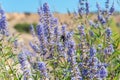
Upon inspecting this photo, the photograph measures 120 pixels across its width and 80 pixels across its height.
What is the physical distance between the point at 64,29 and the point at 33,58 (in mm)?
959

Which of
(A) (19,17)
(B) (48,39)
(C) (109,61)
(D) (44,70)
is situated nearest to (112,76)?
(C) (109,61)

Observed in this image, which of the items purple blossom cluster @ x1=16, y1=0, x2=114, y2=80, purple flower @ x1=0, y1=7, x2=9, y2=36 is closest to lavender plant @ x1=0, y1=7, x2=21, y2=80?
purple flower @ x1=0, y1=7, x2=9, y2=36

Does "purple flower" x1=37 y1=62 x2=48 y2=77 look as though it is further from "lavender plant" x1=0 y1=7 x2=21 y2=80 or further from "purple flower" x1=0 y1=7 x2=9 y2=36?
"purple flower" x1=0 y1=7 x2=9 y2=36

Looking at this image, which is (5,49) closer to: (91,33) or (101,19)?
(91,33)

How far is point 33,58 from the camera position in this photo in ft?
15.6

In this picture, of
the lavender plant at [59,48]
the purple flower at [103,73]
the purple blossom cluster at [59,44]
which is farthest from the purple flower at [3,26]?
the purple flower at [103,73]

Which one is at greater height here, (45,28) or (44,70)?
(45,28)

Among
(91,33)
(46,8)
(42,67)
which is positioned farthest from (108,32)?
(42,67)

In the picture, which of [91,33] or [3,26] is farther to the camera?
[91,33]

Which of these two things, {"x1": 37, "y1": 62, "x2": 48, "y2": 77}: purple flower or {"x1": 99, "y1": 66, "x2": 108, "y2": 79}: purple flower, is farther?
{"x1": 99, "y1": 66, "x2": 108, "y2": 79}: purple flower

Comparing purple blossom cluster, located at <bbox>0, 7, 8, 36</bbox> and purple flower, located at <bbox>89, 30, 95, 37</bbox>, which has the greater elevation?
purple blossom cluster, located at <bbox>0, 7, 8, 36</bbox>

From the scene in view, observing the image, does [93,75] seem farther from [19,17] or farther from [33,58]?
[19,17]

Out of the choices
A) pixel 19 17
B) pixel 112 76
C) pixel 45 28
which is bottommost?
pixel 112 76

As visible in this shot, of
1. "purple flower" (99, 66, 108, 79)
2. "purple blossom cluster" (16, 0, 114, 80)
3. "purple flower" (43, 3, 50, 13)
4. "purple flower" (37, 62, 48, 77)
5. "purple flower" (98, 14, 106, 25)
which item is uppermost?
"purple flower" (43, 3, 50, 13)
